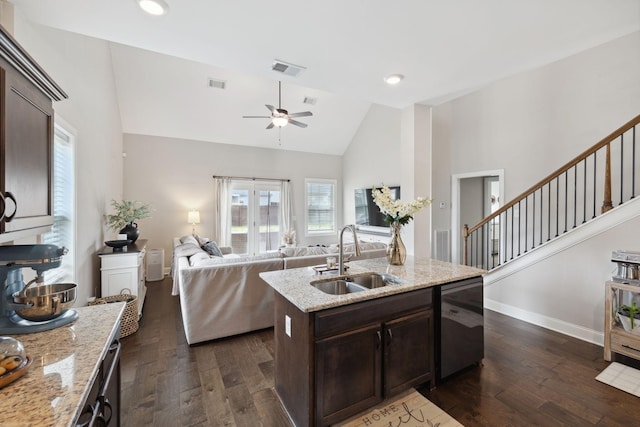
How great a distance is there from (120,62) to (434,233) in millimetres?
6511

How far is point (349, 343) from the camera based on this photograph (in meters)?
1.75

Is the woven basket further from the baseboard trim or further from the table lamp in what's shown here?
the baseboard trim

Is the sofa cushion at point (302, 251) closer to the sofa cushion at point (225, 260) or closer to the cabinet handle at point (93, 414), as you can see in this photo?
the sofa cushion at point (225, 260)

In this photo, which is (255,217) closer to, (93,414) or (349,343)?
(349,343)

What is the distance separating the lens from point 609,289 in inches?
102

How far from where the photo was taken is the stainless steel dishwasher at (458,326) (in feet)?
7.20

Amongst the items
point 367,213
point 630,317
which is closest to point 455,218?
point 367,213

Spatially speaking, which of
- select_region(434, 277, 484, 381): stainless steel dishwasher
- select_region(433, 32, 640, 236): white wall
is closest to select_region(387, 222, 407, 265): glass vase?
select_region(434, 277, 484, 381): stainless steel dishwasher

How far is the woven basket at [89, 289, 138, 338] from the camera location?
3.05m

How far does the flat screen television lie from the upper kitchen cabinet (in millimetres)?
5806

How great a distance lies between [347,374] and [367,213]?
18.0ft

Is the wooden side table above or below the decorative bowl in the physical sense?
below

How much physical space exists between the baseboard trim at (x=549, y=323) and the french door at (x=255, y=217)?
16.5ft

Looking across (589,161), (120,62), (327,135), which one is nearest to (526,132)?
(589,161)
